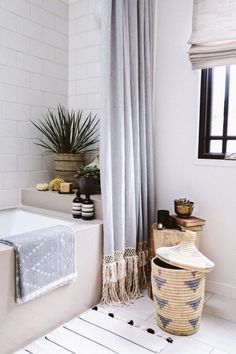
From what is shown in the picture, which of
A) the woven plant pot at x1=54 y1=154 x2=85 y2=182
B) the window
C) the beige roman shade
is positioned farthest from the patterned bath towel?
the beige roman shade

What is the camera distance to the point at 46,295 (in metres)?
1.85

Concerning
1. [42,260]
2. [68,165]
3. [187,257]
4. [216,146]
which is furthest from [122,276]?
[216,146]

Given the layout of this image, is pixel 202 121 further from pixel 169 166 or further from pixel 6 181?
pixel 6 181

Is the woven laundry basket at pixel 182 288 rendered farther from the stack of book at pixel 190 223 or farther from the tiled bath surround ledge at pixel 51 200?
the tiled bath surround ledge at pixel 51 200

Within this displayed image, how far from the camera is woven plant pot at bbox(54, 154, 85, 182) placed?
2.79 metres

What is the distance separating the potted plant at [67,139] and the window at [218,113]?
1000 mm

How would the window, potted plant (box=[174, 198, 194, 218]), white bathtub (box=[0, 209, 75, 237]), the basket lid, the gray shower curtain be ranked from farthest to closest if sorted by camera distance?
white bathtub (box=[0, 209, 75, 237]) → the window → potted plant (box=[174, 198, 194, 218]) → the gray shower curtain → the basket lid

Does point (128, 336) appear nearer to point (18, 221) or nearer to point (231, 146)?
point (18, 221)

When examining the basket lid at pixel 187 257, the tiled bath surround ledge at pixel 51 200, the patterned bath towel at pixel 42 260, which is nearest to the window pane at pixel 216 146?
the basket lid at pixel 187 257

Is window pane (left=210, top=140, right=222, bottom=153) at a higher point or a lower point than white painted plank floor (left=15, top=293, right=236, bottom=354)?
higher

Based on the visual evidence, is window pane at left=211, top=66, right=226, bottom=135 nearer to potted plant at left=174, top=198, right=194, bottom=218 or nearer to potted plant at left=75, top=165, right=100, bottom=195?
potted plant at left=174, top=198, right=194, bottom=218

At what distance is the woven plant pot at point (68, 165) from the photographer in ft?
9.16

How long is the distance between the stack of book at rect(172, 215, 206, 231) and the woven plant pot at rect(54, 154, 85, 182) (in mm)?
1017

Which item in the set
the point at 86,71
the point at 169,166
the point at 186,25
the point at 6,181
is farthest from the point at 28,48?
the point at 169,166
